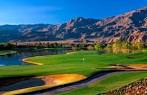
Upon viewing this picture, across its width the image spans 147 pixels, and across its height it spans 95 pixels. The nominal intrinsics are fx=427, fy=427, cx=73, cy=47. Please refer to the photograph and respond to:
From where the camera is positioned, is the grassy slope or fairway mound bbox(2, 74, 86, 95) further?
the grassy slope

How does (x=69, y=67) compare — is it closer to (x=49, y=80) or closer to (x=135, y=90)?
(x=49, y=80)

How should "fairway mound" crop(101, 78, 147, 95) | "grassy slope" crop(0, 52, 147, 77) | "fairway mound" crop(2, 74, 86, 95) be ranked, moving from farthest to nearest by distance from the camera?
"grassy slope" crop(0, 52, 147, 77) < "fairway mound" crop(2, 74, 86, 95) < "fairway mound" crop(101, 78, 147, 95)

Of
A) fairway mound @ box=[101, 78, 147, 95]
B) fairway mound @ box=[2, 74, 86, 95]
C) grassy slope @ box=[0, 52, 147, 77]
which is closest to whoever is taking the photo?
fairway mound @ box=[101, 78, 147, 95]

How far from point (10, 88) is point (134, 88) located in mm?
23658

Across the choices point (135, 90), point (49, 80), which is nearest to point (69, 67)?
point (49, 80)

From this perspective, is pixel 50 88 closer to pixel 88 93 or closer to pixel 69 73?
pixel 88 93

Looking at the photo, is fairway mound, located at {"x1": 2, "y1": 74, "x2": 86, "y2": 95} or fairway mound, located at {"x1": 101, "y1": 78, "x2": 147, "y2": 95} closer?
fairway mound, located at {"x1": 101, "y1": 78, "x2": 147, "y2": 95}

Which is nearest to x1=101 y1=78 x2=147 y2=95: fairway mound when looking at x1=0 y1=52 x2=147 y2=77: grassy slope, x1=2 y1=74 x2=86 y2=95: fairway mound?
x1=2 y1=74 x2=86 y2=95: fairway mound

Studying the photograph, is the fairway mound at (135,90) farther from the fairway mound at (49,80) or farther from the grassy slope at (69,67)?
the grassy slope at (69,67)

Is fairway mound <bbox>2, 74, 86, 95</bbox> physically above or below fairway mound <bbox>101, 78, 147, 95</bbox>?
below

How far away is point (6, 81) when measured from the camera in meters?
57.0

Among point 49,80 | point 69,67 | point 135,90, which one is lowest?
point 49,80

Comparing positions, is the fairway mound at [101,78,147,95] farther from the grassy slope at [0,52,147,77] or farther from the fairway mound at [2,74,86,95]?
the grassy slope at [0,52,147,77]

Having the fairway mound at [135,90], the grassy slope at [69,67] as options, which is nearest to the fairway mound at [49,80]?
the grassy slope at [69,67]
